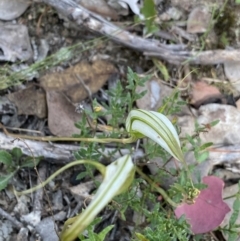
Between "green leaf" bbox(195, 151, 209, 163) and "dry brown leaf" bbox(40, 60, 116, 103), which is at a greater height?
"dry brown leaf" bbox(40, 60, 116, 103)

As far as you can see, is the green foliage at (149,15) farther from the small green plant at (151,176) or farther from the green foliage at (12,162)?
the green foliage at (12,162)

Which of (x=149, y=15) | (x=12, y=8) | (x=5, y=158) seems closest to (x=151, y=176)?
(x=5, y=158)

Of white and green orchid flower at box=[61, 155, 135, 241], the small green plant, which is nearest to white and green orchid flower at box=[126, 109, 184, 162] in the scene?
the small green plant

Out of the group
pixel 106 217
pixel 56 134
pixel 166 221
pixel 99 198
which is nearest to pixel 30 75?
pixel 56 134

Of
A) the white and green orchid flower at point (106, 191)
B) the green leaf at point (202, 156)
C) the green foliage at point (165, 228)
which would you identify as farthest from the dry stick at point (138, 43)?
the white and green orchid flower at point (106, 191)

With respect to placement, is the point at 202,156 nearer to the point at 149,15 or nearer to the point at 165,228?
the point at 165,228

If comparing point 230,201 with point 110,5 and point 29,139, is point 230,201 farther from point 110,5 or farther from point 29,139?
point 110,5

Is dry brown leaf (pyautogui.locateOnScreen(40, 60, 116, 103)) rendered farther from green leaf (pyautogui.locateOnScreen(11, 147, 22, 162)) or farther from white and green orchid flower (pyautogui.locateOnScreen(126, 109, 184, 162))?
white and green orchid flower (pyautogui.locateOnScreen(126, 109, 184, 162))
